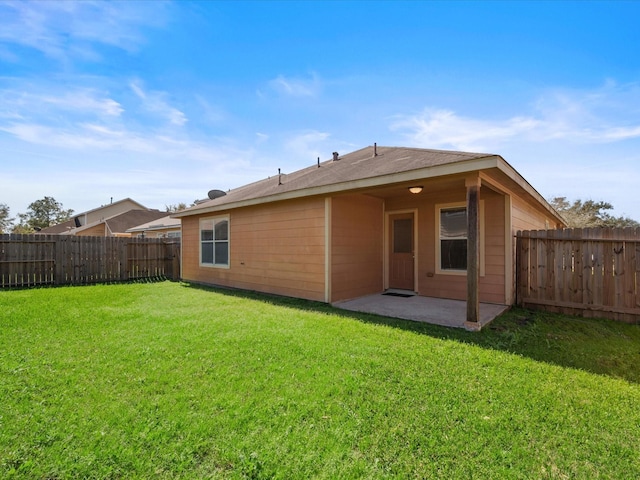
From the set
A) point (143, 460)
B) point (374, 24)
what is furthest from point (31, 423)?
point (374, 24)

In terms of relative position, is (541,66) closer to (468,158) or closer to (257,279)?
(468,158)

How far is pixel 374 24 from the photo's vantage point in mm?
7086

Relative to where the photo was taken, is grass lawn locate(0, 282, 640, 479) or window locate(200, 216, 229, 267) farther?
window locate(200, 216, 229, 267)

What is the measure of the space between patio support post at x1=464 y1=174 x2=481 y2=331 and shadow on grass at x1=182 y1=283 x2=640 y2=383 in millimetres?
233

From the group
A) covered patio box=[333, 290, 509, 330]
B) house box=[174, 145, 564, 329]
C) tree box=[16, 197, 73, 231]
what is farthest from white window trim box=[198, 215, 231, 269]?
tree box=[16, 197, 73, 231]

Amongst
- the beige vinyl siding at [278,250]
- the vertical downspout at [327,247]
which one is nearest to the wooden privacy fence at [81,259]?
the beige vinyl siding at [278,250]

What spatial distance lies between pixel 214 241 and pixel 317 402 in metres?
8.31

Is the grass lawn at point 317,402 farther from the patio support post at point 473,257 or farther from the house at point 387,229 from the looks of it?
the house at point 387,229

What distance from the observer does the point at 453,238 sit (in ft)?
22.0

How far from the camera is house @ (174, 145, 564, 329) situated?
532 cm

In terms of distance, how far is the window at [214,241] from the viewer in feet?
30.8

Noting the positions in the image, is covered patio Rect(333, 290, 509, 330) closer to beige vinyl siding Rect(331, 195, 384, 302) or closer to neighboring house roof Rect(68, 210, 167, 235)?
beige vinyl siding Rect(331, 195, 384, 302)

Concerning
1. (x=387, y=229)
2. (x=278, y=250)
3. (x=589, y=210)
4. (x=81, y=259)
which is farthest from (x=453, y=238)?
(x=589, y=210)

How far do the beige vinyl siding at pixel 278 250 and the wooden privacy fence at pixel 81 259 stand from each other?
11.8ft
